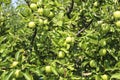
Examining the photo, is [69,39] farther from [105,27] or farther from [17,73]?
[17,73]

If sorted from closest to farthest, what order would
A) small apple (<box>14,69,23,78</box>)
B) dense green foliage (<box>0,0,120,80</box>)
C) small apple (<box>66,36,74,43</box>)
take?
small apple (<box>14,69,23,78</box>), dense green foliage (<box>0,0,120,80</box>), small apple (<box>66,36,74,43</box>)

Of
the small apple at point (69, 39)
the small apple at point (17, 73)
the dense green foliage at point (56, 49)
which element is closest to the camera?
the small apple at point (17, 73)

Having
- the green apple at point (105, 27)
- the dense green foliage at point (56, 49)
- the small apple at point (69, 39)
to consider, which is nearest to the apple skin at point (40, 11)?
the dense green foliage at point (56, 49)

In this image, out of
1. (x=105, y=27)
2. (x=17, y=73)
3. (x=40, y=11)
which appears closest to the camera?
(x=17, y=73)

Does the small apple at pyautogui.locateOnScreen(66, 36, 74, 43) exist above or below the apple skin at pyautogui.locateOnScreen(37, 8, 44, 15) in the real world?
below

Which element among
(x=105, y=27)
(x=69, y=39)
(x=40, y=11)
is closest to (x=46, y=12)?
(x=40, y=11)

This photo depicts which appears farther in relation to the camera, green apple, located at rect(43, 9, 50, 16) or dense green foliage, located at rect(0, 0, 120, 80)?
green apple, located at rect(43, 9, 50, 16)

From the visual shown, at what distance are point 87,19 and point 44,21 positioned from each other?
1.01 m

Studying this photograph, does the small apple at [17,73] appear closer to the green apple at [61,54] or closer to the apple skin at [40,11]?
the green apple at [61,54]

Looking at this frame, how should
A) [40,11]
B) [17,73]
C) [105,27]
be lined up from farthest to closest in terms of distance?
[40,11], [105,27], [17,73]

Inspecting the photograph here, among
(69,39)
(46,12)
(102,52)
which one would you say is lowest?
(102,52)

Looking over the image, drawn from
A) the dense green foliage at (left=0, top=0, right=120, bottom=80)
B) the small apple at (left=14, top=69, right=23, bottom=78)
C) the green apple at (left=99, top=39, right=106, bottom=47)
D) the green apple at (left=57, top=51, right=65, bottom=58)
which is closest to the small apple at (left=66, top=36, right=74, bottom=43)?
the dense green foliage at (left=0, top=0, right=120, bottom=80)

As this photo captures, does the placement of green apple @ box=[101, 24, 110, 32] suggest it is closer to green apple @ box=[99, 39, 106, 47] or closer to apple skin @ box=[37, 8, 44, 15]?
green apple @ box=[99, 39, 106, 47]

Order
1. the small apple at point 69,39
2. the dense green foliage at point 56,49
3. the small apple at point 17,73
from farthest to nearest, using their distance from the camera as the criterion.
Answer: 1. the small apple at point 69,39
2. the dense green foliage at point 56,49
3. the small apple at point 17,73
